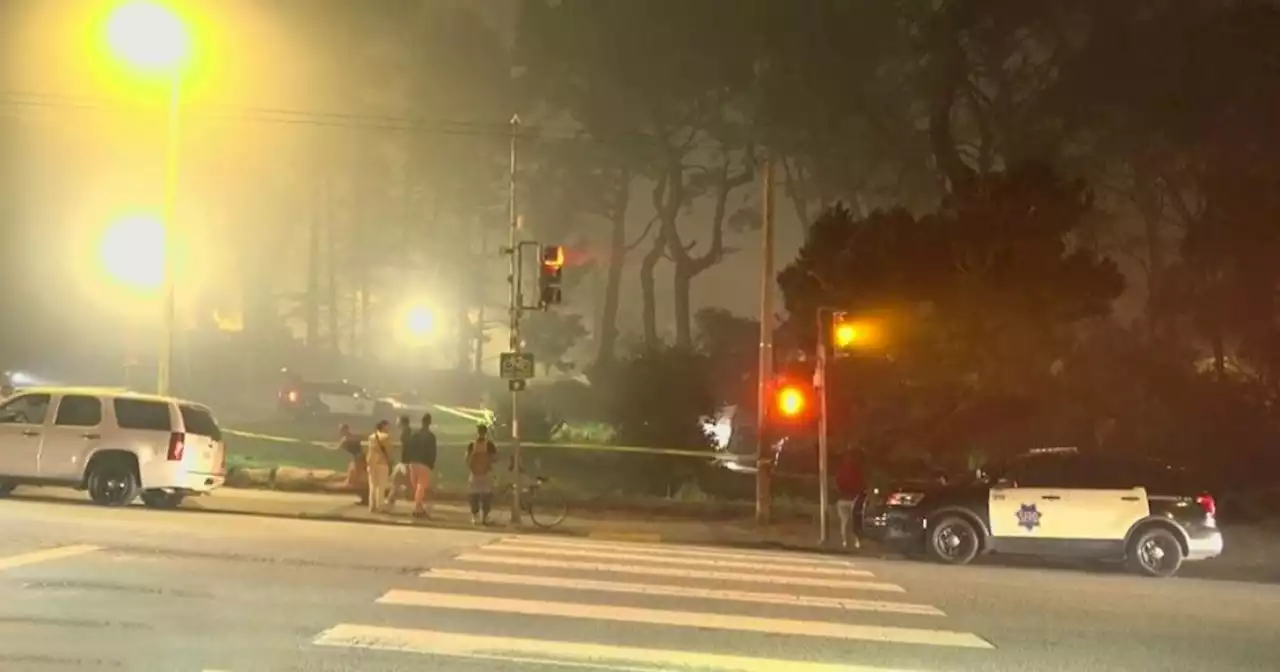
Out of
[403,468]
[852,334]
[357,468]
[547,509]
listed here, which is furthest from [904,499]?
[357,468]

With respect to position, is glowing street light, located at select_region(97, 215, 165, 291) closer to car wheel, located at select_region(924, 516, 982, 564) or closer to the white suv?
the white suv

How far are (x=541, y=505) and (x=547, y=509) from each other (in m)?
0.18

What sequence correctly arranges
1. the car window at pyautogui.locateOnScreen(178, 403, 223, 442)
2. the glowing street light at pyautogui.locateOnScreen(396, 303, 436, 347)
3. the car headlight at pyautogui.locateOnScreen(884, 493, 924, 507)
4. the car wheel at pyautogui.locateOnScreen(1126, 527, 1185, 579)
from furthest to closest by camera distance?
the glowing street light at pyautogui.locateOnScreen(396, 303, 436, 347) < the car window at pyautogui.locateOnScreen(178, 403, 223, 442) < the car headlight at pyautogui.locateOnScreen(884, 493, 924, 507) < the car wheel at pyautogui.locateOnScreen(1126, 527, 1185, 579)

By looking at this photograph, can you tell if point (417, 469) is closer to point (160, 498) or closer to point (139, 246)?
point (160, 498)

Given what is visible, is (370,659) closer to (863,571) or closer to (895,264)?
(863,571)

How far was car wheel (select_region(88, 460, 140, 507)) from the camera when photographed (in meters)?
19.0

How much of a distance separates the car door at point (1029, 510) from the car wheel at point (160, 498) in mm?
12257

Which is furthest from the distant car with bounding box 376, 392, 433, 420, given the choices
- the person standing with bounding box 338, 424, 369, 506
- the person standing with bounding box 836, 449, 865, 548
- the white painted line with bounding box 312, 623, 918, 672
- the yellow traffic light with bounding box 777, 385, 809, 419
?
the white painted line with bounding box 312, 623, 918, 672

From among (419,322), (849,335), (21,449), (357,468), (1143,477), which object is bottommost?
(357,468)

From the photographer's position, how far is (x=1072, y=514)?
17.3 metres

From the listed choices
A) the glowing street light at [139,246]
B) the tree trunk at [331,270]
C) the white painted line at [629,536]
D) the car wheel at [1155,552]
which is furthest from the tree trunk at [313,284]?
the car wheel at [1155,552]

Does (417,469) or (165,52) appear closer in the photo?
(165,52)

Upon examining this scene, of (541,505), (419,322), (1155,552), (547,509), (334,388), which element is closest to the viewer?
(1155,552)

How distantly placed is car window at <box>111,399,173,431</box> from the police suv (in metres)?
11.1
